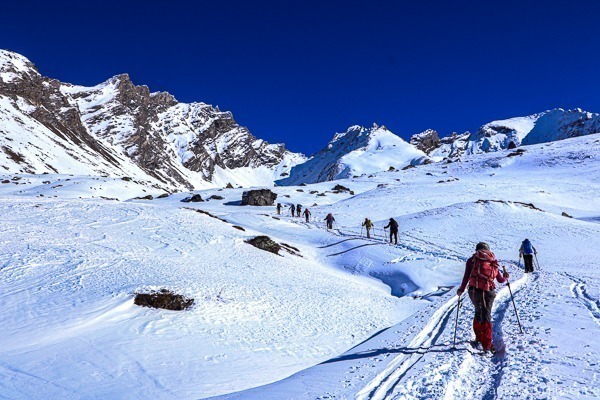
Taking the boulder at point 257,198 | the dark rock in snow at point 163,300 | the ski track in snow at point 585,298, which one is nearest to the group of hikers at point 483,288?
the ski track in snow at point 585,298

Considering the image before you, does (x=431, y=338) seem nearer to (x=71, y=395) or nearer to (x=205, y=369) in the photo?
(x=205, y=369)

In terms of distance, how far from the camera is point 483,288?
292 inches

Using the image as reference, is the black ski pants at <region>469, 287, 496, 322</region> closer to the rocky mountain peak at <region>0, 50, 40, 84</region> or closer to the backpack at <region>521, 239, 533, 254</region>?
the backpack at <region>521, 239, 533, 254</region>

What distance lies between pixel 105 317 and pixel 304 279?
30.1 ft

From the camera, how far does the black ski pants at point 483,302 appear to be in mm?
7242

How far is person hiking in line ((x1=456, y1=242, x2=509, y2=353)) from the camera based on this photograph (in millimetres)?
7238

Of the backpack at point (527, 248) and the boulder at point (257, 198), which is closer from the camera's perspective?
the backpack at point (527, 248)

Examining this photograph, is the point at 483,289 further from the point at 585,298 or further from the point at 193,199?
the point at 193,199

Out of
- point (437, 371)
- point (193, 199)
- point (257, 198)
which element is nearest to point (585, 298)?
point (437, 371)

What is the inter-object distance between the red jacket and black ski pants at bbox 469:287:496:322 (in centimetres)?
10

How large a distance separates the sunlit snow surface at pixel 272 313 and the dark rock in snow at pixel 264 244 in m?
0.60

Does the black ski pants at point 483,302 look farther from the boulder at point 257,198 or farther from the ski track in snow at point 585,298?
the boulder at point 257,198

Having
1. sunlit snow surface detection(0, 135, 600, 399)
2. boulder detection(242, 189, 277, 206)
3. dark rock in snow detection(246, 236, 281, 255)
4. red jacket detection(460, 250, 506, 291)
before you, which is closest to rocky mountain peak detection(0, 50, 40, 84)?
boulder detection(242, 189, 277, 206)

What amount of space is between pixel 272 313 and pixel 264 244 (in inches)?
372
